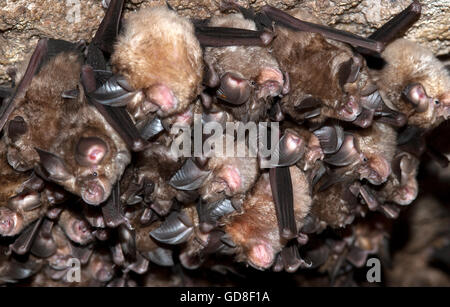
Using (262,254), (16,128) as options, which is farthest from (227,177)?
(16,128)

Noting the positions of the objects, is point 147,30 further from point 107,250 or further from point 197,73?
point 107,250

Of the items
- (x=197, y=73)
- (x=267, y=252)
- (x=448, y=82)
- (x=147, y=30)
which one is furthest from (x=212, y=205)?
(x=448, y=82)

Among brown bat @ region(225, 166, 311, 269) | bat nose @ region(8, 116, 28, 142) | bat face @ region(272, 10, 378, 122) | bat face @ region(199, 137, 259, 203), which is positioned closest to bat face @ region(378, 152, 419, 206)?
brown bat @ region(225, 166, 311, 269)

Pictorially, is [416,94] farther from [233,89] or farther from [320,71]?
[233,89]

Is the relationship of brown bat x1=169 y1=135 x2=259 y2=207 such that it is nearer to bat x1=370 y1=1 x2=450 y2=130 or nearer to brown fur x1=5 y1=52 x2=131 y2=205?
brown fur x1=5 y1=52 x2=131 y2=205

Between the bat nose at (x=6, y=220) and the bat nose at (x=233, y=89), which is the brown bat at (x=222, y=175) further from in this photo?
the bat nose at (x=6, y=220)
